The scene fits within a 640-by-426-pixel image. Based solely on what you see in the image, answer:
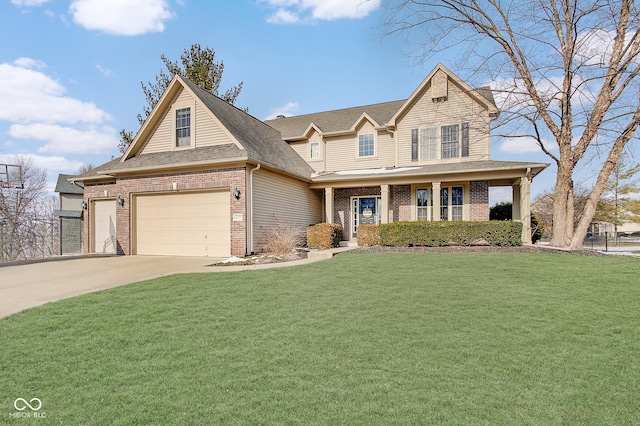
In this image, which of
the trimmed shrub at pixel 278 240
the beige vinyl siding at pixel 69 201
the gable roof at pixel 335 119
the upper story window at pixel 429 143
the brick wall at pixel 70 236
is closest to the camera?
the trimmed shrub at pixel 278 240

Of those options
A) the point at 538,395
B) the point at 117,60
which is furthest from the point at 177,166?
the point at 538,395

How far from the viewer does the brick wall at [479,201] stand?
48.9ft

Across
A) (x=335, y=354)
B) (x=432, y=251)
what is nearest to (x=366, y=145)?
(x=432, y=251)

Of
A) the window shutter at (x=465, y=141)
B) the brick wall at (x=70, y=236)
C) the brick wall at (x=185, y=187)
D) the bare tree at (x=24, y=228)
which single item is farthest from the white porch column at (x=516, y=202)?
the bare tree at (x=24, y=228)

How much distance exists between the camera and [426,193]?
52.3ft

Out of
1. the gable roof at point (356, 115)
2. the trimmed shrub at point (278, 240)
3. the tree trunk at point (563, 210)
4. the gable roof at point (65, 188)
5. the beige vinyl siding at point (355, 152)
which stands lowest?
the trimmed shrub at point (278, 240)

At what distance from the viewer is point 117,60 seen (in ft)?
43.9

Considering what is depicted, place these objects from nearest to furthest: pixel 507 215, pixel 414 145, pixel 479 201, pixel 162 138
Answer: pixel 162 138 → pixel 479 201 → pixel 414 145 → pixel 507 215

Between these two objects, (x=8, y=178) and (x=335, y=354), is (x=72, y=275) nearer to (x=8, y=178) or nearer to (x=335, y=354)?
(x=335, y=354)

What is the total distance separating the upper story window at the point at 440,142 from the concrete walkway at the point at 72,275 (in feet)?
25.6

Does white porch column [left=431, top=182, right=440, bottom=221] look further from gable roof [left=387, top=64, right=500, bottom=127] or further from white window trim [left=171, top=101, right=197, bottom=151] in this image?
white window trim [left=171, top=101, right=197, bottom=151]

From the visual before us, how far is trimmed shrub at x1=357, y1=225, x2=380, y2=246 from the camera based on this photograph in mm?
13667

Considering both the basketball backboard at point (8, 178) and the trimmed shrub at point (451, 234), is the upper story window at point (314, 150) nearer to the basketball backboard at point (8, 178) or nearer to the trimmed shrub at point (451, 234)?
the trimmed shrub at point (451, 234)

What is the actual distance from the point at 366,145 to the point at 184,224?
1005cm
